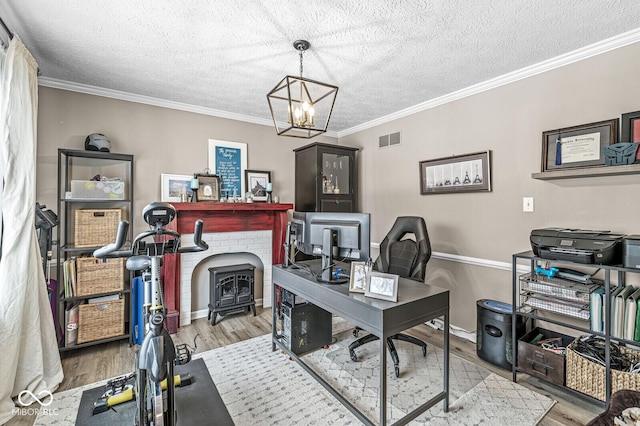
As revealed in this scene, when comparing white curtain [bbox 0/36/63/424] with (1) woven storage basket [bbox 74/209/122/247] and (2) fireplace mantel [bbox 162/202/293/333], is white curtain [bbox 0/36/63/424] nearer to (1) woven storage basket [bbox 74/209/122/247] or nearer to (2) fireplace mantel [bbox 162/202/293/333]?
(1) woven storage basket [bbox 74/209/122/247]

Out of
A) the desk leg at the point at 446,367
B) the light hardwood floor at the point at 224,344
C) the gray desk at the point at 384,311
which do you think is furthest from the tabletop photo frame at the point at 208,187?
the desk leg at the point at 446,367

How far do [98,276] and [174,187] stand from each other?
1169 millimetres

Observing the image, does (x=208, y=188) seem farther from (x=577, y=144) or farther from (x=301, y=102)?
(x=577, y=144)

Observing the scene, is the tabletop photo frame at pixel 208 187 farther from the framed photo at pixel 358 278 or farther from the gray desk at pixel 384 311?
the framed photo at pixel 358 278

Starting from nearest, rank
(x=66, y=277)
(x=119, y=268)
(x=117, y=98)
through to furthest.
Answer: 1. (x=66, y=277)
2. (x=119, y=268)
3. (x=117, y=98)

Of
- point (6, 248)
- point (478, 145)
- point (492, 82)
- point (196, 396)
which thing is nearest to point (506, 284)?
point (478, 145)

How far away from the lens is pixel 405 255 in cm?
288

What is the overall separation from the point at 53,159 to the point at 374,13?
123 inches

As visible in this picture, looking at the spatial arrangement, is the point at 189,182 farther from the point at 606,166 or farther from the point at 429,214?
the point at 606,166

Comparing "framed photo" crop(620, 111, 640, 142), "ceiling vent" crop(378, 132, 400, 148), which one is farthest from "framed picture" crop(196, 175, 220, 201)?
"framed photo" crop(620, 111, 640, 142)

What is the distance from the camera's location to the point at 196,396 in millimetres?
1890

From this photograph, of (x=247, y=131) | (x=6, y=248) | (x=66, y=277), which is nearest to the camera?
(x=6, y=248)

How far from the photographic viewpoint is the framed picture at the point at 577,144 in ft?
7.25

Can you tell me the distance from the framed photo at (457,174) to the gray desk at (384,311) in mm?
1468
